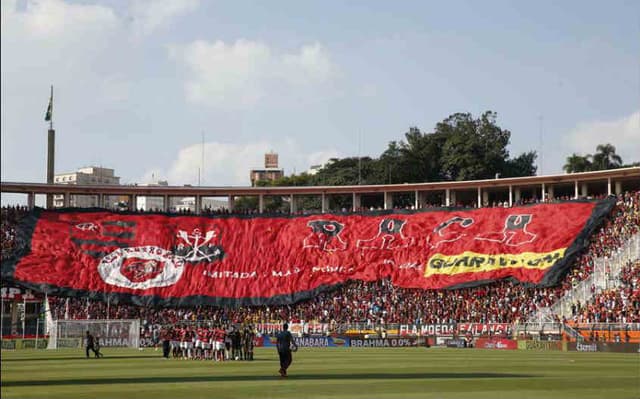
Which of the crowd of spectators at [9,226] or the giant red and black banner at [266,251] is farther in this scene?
the crowd of spectators at [9,226]

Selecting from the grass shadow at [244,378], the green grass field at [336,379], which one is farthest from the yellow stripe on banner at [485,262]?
the grass shadow at [244,378]

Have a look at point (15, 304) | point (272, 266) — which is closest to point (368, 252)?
point (272, 266)

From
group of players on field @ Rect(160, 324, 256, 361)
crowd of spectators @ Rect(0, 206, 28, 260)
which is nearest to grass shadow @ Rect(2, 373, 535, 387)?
group of players on field @ Rect(160, 324, 256, 361)

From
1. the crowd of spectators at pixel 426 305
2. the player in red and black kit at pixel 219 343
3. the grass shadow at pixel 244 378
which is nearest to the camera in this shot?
the grass shadow at pixel 244 378

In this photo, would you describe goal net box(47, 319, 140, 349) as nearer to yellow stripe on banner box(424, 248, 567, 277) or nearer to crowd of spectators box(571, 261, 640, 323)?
yellow stripe on banner box(424, 248, 567, 277)

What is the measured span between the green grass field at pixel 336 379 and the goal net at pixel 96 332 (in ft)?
72.8

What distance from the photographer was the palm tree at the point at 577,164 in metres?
119

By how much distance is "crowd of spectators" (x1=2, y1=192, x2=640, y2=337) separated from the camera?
63875 millimetres

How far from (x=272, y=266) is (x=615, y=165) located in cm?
6068

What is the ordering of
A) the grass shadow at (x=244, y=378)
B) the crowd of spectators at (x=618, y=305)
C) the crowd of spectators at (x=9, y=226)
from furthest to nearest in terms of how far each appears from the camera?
1. the crowd of spectators at (x=9, y=226)
2. the crowd of spectators at (x=618, y=305)
3. the grass shadow at (x=244, y=378)

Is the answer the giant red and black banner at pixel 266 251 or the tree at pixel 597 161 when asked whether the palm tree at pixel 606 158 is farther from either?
the giant red and black banner at pixel 266 251

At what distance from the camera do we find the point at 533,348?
54625mm

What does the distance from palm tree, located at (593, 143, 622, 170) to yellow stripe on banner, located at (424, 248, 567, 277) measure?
51558mm

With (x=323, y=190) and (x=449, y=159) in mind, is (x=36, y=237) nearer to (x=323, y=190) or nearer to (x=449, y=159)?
(x=323, y=190)
